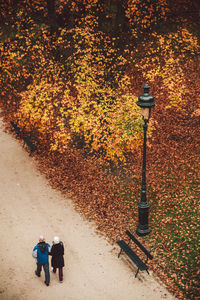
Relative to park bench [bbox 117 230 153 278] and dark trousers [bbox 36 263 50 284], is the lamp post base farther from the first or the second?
dark trousers [bbox 36 263 50 284]

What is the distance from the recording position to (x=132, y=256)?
40.1ft

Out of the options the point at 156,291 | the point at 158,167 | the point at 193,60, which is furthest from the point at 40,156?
the point at 193,60

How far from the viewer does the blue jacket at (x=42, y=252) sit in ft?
35.7

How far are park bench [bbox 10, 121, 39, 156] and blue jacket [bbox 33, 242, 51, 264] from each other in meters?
8.40

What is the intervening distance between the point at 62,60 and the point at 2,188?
31.7 ft

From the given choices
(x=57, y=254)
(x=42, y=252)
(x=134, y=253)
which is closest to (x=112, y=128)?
(x=134, y=253)

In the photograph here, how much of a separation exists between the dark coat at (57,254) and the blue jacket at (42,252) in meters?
0.20

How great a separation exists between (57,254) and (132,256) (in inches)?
110

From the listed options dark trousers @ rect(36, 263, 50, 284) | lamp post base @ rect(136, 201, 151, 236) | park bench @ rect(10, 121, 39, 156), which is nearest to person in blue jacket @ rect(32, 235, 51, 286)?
dark trousers @ rect(36, 263, 50, 284)

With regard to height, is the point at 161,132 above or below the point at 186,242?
above

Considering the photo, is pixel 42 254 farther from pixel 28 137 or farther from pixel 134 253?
pixel 28 137

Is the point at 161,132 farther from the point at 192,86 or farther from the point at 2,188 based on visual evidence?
the point at 2,188

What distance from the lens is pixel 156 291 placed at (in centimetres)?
1152

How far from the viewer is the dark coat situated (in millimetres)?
11008
